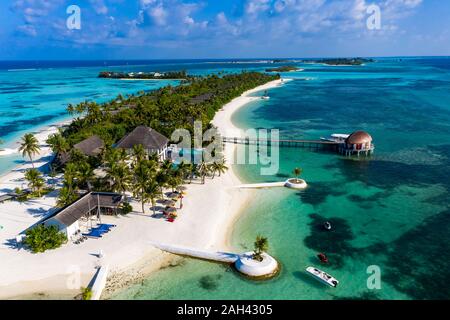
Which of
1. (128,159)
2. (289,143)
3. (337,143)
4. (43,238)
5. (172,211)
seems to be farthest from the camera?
(289,143)

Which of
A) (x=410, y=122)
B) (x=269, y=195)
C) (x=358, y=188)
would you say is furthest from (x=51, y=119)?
(x=410, y=122)

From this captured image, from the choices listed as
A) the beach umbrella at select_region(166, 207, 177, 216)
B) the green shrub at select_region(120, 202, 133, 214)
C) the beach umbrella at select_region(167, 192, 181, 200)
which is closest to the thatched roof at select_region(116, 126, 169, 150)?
the beach umbrella at select_region(167, 192, 181, 200)

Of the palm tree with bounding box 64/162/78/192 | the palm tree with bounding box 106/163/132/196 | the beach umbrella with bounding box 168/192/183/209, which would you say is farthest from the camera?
the beach umbrella with bounding box 168/192/183/209

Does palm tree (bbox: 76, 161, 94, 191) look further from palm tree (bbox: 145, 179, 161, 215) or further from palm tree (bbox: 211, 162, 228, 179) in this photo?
palm tree (bbox: 211, 162, 228, 179)

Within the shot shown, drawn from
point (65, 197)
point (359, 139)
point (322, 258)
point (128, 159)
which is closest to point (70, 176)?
point (65, 197)

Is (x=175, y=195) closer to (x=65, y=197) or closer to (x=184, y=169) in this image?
(x=184, y=169)
